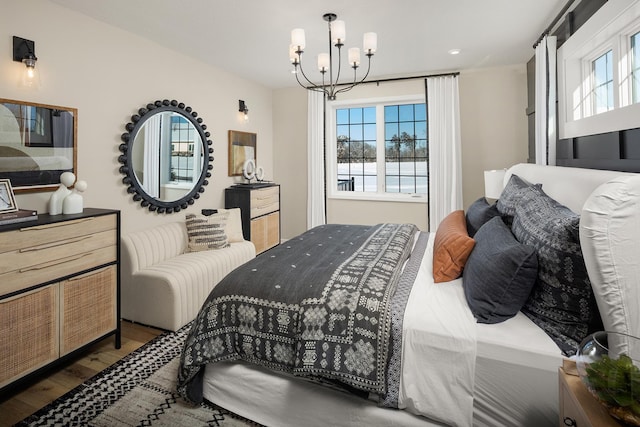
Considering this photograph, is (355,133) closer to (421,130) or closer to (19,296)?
(421,130)

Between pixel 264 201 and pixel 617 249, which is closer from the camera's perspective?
pixel 617 249

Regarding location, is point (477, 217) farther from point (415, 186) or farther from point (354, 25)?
point (415, 186)

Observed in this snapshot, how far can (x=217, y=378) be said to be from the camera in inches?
73.9

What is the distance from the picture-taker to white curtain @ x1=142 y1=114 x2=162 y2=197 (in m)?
3.46

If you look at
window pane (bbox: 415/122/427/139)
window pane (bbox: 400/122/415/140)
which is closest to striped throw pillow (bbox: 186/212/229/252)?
window pane (bbox: 400/122/415/140)

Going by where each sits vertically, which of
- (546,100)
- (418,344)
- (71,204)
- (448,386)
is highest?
(546,100)

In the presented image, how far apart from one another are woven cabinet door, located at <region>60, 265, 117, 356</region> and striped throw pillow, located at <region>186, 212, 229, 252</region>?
98cm

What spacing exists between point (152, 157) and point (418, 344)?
124 inches

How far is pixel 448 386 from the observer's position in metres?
1.41

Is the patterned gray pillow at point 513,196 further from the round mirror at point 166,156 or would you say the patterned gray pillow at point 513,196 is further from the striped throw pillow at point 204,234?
the round mirror at point 166,156

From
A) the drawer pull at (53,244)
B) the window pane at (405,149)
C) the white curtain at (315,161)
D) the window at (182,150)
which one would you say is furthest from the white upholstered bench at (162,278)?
the window pane at (405,149)

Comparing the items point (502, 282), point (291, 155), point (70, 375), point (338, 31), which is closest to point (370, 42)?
point (338, 31)

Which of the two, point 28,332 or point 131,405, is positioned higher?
point 28,332

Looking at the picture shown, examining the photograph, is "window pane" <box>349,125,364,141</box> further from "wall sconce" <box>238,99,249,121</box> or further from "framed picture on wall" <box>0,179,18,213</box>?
"framed picture on wall" <box>0,179,18,213</box>
